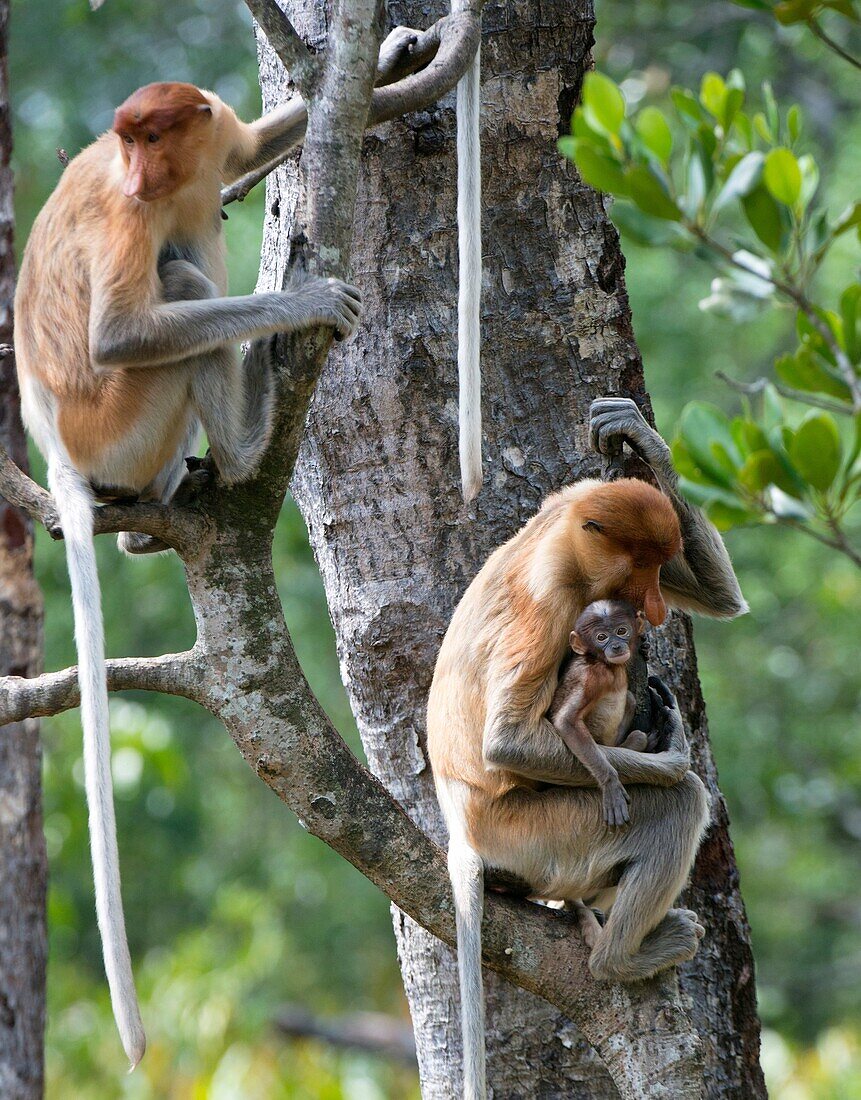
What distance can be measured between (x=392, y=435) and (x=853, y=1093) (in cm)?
610

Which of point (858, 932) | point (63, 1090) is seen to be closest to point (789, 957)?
point (858, 932)

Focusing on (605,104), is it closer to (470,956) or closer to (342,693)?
(470,956)

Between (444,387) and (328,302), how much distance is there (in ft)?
1.98

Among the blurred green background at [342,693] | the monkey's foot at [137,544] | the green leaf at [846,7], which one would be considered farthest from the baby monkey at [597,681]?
the blurred green background at [342,693]

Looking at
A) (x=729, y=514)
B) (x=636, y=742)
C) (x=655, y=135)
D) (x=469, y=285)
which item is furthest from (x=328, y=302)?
(x=729, y=514)

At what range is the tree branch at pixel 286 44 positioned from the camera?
2.53 metres

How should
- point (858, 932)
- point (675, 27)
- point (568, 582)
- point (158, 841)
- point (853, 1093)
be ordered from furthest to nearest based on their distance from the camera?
point (858, 932), point (158, 841), point (675, 27), point (853, 1093), point (568, 582)

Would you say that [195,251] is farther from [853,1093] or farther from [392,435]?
[853,1093]

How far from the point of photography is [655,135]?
4.66ft

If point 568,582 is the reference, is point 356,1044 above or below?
below

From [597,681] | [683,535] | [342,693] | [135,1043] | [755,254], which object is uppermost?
[755,254]

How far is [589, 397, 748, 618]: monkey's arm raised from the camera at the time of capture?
Answer: 2.97 m

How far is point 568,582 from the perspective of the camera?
2.74m

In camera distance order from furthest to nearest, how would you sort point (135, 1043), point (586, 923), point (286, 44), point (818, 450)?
1. point (586, 923)
2. point (286, 44)
3. point (135, 1043)
4. point (818, 450)
